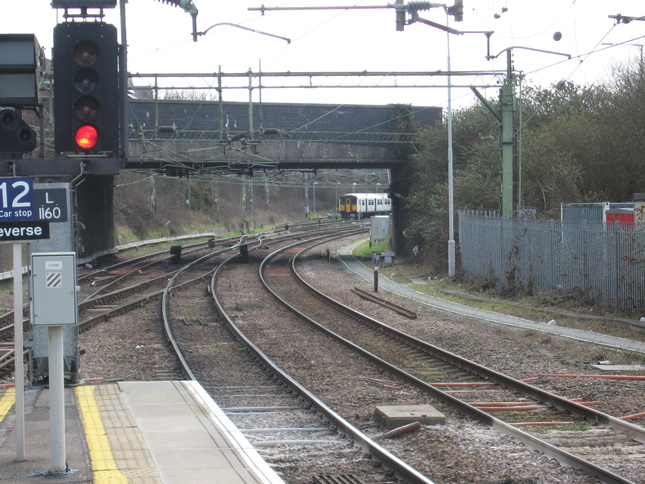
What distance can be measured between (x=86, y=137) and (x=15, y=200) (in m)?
0.93

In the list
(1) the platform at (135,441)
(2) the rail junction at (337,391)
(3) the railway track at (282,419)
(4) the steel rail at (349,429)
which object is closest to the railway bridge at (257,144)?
(2) the rail junction at (337,391)

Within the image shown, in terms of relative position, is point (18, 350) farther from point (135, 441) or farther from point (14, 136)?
point (14, 136)

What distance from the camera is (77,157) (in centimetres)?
685

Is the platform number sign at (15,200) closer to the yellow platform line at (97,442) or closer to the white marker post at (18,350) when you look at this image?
the white marker post at (18,350)

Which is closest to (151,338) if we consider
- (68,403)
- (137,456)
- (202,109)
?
(68,403)

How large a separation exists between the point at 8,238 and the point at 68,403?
10.8 ft

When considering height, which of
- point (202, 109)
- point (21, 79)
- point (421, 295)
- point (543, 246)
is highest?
point (202, 109)

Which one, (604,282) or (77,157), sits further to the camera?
(604,282)

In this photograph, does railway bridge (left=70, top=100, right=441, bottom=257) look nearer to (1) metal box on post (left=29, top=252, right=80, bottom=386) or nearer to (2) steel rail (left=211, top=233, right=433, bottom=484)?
(2) steel rail (left=211, top=233, right=433, bottom=484)

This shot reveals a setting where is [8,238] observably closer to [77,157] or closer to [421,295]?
[77,157]

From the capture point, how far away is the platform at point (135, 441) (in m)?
6.10

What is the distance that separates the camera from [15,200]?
5.95 meters

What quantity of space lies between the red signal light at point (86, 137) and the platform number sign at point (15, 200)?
0.75 meters

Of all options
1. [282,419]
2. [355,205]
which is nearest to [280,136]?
[282,419]
